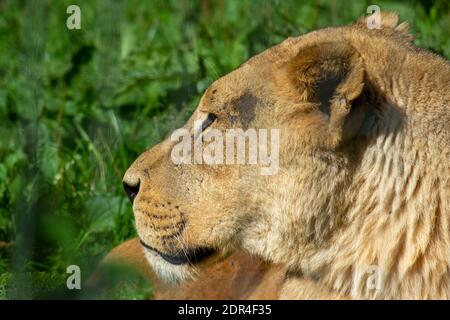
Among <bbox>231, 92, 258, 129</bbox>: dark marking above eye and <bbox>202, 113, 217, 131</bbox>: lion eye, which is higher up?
<bbox>231, 92, 258, 129</bbox>: dark marking above eye

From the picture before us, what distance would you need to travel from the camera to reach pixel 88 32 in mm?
6395

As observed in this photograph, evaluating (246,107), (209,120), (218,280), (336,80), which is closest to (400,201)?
(336,80)

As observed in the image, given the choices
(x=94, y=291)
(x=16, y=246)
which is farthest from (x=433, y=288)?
(x=16, y=246)

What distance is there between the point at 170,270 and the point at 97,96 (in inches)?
84.5

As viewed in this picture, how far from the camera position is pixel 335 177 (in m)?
3.13

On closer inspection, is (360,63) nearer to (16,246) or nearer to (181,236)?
(181,236)

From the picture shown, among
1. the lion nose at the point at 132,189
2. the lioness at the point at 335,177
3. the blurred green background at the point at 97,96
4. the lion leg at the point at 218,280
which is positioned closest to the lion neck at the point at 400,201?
the lioness at the point at 335,177

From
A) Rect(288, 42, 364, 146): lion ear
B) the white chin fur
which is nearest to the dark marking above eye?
Rect(288, 42, 364, 146): lion ear

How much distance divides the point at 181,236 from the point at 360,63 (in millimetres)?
763

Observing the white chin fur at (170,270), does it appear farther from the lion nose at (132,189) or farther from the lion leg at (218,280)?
the lion leg at (218,280)

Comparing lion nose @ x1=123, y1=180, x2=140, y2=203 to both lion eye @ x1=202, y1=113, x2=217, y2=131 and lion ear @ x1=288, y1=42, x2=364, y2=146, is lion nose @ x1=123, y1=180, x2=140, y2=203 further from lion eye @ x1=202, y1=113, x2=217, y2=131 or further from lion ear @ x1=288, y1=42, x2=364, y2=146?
lion ear @ x1=288, y1=42, x2=364, y2=146

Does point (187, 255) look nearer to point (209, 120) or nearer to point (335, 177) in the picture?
point (209, 120)

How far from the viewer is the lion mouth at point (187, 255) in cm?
340

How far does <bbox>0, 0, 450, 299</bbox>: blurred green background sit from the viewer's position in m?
4.45
